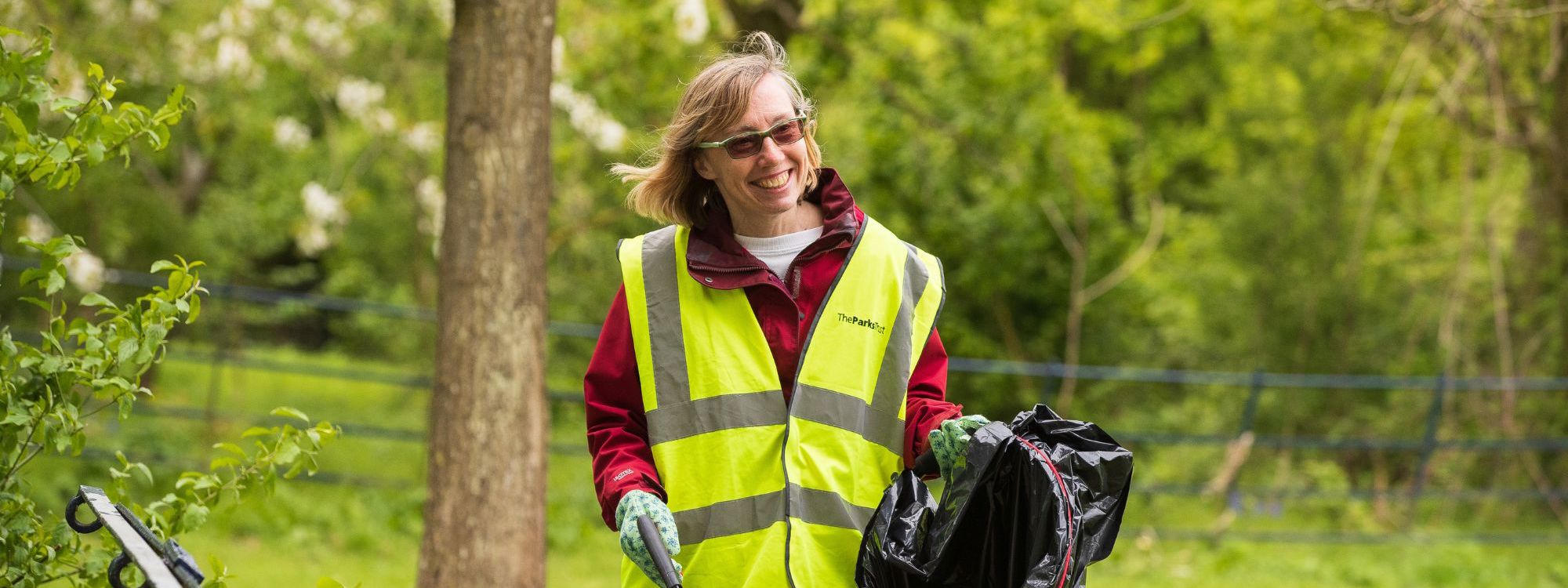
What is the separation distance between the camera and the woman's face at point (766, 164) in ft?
9.25

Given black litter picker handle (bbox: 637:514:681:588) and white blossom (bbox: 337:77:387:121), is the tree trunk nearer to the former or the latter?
black litter picker handle (bbox: 637:514:681:588)

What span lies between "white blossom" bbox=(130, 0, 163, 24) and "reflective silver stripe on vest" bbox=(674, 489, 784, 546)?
899cm

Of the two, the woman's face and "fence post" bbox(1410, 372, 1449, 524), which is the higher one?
the woman's face

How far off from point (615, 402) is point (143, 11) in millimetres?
8840

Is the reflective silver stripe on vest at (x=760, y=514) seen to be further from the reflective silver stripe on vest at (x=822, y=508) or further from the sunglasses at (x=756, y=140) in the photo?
the sunglasses at (x=756, y=140)

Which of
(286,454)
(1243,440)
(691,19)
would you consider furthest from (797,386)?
(1243,440)

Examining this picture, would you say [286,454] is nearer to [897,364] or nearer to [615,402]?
[615,402]

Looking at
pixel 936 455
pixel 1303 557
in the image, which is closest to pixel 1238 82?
pixel 1303 557

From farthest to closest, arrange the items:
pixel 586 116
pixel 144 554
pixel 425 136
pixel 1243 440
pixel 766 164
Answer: pixel 425 136
pixel 586 116
pixel 1243 440
pixel 766 164
pixel 144 554

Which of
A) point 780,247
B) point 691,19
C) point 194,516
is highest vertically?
point 691,19

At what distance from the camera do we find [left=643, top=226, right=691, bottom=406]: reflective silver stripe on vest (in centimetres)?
284

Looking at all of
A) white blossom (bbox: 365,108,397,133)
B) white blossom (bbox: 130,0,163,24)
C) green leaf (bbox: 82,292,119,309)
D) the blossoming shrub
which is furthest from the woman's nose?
white blossom (bbox: 130,0,163,24)

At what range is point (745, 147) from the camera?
2.83 m

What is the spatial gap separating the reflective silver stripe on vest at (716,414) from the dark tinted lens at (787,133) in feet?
1.59
